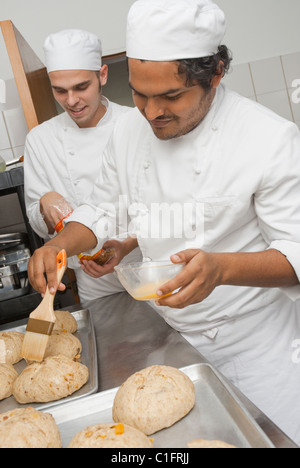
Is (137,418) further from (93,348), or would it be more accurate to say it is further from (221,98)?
(221,98)

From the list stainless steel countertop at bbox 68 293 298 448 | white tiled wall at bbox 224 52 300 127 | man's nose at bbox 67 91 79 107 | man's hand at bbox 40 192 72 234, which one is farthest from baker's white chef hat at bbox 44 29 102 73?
white tiled wall at bbox 224 52 300 127

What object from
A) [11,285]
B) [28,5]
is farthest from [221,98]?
[28,5]

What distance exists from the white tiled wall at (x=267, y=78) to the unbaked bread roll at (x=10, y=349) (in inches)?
96.2

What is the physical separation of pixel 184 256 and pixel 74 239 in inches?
21.2

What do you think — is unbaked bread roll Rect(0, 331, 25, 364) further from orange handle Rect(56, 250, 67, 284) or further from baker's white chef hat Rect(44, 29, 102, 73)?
baker's white chef hat Rect(44, 29, 102, 73)

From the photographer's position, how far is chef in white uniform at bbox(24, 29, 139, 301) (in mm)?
1944

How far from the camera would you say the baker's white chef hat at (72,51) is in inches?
76.5

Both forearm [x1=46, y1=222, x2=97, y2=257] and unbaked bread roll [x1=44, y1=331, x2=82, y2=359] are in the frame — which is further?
forearm [x1=46, y1=222, x2=97, y2=257]

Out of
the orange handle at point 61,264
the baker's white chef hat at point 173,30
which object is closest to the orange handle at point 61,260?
the orange handle at point 61,264

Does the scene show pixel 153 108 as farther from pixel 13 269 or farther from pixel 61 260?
pixel 13 269

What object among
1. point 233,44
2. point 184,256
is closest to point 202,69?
point 184,256

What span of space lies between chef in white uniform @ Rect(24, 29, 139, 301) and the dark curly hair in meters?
0.88

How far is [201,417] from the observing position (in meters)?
0.90

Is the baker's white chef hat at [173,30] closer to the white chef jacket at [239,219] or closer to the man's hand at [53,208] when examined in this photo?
the white chef jacket at [239,219]
